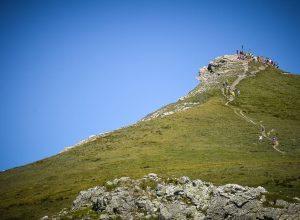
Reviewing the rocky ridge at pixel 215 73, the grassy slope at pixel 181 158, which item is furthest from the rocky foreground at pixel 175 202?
the rocky ridge at pixel 215 73

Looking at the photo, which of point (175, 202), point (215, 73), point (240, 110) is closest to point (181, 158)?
point (175, 202)

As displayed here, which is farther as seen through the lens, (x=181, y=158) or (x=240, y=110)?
(x=240, y=110)

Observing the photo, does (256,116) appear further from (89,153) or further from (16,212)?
(16,212)

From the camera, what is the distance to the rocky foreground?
31.1 metres

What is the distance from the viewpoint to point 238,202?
32812 millimetres

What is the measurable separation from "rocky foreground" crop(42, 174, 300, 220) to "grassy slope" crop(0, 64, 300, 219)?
12059 millimetres

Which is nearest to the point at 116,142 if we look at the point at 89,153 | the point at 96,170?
the point at 89,153

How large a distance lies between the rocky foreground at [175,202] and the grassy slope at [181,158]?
12059 millimetres

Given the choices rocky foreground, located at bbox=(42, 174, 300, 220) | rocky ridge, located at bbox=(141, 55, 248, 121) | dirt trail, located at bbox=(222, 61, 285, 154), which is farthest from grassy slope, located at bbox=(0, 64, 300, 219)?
rocky ridge, located at bbox=(141, 55, 248, 121)

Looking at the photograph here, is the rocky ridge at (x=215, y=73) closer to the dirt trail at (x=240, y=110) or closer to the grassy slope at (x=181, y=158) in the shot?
the dirt trail at (x=240, y=110)

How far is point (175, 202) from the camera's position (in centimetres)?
3884

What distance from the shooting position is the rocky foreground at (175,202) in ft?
102

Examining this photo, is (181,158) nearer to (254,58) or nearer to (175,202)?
(175,202)

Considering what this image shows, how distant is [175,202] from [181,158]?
38897 millimetres
